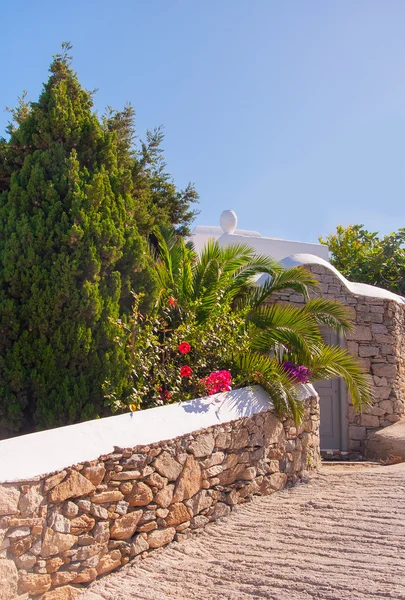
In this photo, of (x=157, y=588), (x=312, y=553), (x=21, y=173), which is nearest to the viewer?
(x=157, y=588)

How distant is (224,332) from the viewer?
7.18 metres

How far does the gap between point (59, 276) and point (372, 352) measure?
618cm

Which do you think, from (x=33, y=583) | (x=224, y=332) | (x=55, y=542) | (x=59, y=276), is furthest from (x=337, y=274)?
(x=33, y=583)

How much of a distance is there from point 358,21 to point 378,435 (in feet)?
→ 19.9

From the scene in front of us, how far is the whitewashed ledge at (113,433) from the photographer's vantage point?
3984 millimetres

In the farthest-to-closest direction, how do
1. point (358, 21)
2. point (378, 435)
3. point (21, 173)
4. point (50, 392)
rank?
point (378, 435) < point (358, 21) < point (21, 173) < point (50, 392)

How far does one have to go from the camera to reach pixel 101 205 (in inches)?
251

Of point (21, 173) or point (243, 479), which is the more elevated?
point (21, 173)

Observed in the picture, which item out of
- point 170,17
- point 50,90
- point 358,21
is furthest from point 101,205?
point 358,21

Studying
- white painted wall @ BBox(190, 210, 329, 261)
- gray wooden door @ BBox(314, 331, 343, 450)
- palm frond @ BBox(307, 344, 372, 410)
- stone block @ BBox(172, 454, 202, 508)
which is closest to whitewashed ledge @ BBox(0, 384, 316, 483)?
stone block @ BBox(172, 454, 202, 508)

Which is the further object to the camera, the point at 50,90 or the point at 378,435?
the point at 378,435

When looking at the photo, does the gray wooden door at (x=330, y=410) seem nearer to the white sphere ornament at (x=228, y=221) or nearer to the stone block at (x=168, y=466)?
the white sphere ornament at (x=228, y=221)

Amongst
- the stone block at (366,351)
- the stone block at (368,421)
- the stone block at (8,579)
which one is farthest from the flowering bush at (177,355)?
the stone block at (368,421)

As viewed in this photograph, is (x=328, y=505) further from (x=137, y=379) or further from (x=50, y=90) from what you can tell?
(x=50, y=90)
